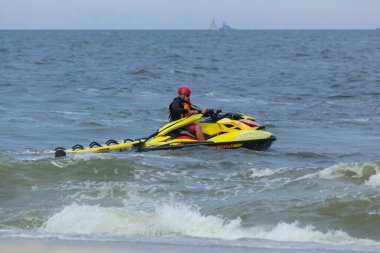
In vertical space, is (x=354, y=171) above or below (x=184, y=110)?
below

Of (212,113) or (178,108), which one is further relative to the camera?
(212,113)

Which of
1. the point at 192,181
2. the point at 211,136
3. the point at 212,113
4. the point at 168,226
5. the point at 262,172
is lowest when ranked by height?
the point at 168,226

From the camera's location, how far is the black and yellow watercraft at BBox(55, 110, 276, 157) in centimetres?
1520

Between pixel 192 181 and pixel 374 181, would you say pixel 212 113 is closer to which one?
pixel 192 181

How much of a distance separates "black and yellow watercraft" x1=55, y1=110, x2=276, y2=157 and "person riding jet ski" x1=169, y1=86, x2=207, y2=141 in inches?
4.2

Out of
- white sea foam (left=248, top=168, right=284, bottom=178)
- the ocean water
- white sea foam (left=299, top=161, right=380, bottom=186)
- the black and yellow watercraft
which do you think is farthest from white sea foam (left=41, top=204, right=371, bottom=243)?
the black and yellow watercraft

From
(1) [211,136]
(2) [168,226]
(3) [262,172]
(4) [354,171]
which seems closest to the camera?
(2) [168,226]

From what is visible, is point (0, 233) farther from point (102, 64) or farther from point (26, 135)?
point (102, 64)

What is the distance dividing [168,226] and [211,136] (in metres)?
6.03

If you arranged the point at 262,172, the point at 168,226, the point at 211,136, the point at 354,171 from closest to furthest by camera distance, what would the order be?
the point at 168,226
the point at 354,171
the point at 262,172
the point at 211,136

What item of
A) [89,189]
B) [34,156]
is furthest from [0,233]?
[34,156]

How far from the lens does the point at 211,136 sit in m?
15.6

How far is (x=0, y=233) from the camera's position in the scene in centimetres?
913

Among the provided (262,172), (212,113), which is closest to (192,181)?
(262,172)
